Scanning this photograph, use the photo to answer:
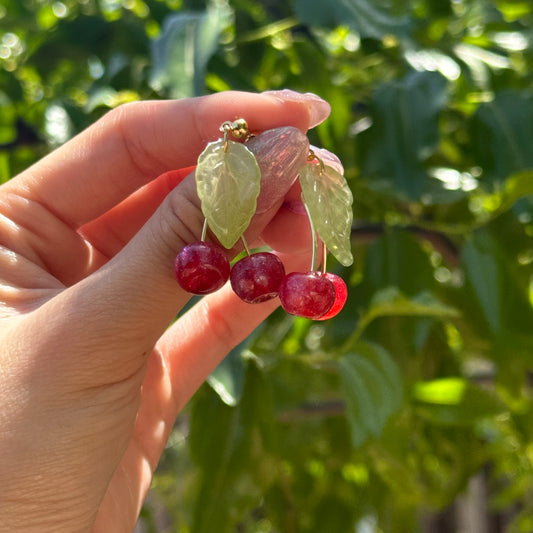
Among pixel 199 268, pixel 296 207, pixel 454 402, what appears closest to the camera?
pixel 199 268

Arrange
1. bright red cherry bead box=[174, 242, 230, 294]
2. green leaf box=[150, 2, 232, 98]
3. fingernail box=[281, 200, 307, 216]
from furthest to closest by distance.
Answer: green leaf box=[150, 2, 232, 98] < fingernail box=[281, 200, 307, 216] < bright red cherry bead box=[174, 242, 230, 294]

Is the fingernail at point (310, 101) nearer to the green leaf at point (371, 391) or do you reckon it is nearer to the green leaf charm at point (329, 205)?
the green leaf charm at point (329, 205)

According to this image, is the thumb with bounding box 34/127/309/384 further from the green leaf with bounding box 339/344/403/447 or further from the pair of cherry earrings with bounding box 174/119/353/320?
the green leaf with bounding box 339/344/403/447

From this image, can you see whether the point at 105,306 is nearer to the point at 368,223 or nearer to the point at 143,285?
the point at 143,285

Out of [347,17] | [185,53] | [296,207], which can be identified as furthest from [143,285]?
[347,17]

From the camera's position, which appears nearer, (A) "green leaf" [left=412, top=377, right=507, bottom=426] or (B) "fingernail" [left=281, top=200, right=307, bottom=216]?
(B) "fingernail" [left=281, top=200, right=307, bottom=216]

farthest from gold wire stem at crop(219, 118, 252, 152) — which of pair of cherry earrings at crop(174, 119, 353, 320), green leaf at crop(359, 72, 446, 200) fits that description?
green leaf at crop(359, 72, 446, 200)
